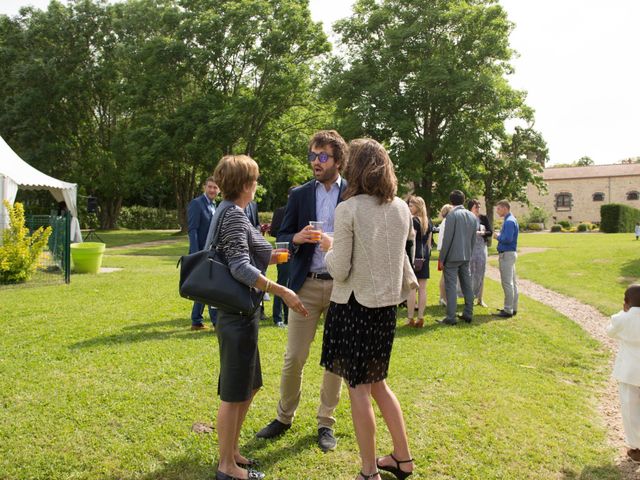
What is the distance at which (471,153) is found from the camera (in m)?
25.2

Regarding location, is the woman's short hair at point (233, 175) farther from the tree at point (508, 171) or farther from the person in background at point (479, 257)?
the tree at point (508, 171)

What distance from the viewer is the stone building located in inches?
2498

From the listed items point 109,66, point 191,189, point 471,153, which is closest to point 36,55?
point 109,66

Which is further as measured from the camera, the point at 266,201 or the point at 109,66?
the point at 266,201

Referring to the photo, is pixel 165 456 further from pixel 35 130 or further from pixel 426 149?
pixel 35 130

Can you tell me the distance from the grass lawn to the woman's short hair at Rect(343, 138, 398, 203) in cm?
189

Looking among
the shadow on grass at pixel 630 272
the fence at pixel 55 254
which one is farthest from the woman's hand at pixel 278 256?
the shadow on grass at pixel 630 272

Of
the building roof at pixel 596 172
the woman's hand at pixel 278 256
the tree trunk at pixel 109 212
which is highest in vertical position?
the building roof at pixel 596 172

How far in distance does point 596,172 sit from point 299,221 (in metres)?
72.7

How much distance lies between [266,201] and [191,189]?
59.1ft

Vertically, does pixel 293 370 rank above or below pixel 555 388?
above

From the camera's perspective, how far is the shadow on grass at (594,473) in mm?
3541

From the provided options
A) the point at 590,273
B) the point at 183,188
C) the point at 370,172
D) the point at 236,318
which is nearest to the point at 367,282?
the point at 370,172

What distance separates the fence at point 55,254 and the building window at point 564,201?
Result: 64.6 metres
